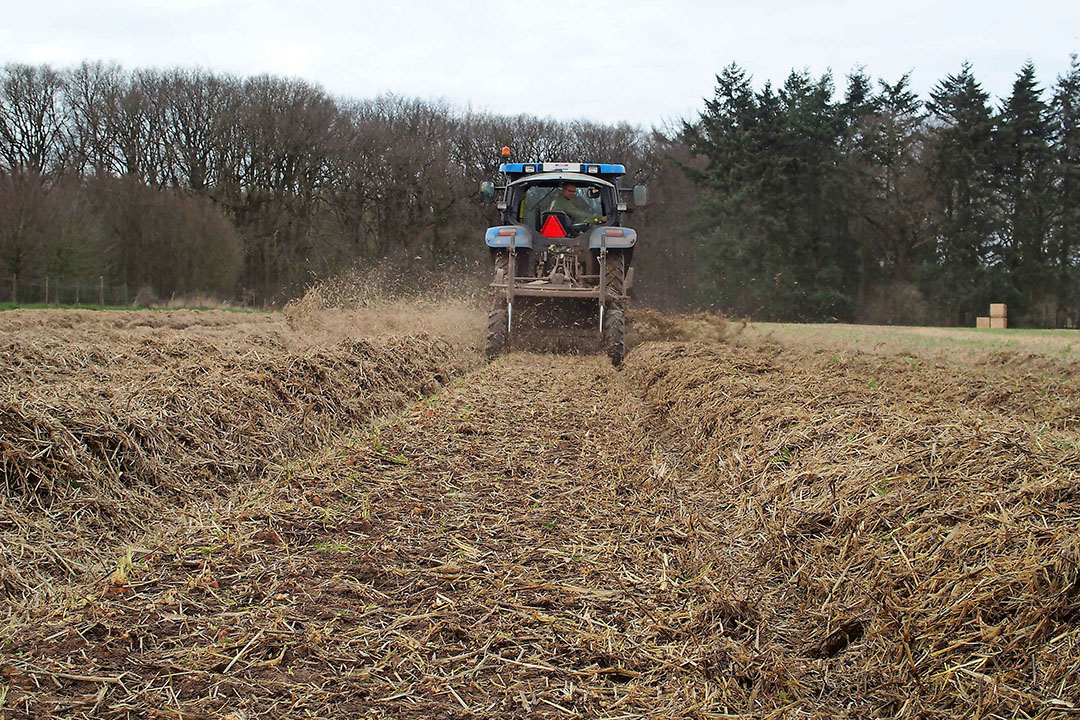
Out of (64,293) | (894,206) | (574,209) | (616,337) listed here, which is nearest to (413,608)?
(616,337)

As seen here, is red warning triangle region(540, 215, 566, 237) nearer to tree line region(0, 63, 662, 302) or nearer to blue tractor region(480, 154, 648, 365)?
blue tractor region(480, 154, 648, 365)

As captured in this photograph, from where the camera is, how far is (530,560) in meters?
3.88

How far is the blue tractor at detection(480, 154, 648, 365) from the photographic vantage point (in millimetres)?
12680

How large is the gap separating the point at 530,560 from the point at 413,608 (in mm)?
724

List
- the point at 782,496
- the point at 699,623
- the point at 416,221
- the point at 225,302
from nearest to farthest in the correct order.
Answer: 1. the point at 699,623
2. the point at 782,496
3. the point at 225,302
4. the point at 416,221

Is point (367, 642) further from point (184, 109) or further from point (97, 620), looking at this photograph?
point (184, 109)

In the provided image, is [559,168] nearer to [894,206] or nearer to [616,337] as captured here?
[616,337]

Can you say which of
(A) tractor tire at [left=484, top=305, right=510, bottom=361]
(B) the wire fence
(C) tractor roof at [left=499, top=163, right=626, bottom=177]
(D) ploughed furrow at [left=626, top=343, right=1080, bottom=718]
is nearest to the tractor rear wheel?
(A) tractor tire at [left=484, top=305, right=510, bottom=361]

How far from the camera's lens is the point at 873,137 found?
3519 cm

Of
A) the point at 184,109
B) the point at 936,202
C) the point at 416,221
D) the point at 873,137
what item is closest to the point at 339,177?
the point at 416,221

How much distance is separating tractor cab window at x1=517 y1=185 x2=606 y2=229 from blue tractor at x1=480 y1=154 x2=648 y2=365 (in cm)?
2

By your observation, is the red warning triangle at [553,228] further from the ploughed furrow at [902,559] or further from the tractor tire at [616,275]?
the ploughed furrow at [902,559]

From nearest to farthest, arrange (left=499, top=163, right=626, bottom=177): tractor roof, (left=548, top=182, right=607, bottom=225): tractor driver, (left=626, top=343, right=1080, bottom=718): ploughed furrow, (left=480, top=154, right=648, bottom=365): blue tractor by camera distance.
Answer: (left=626, top=343, right=1080, bottom=718): ploughed furrow → (left=480, top=154, right=648, bottom=365): blue tractor → (left=499, top=163, right=626, bottom=177): tractor roof → (left=548, top=182, right=607, bottom=225): tractor driver

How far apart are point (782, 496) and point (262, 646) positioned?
8.68ft
